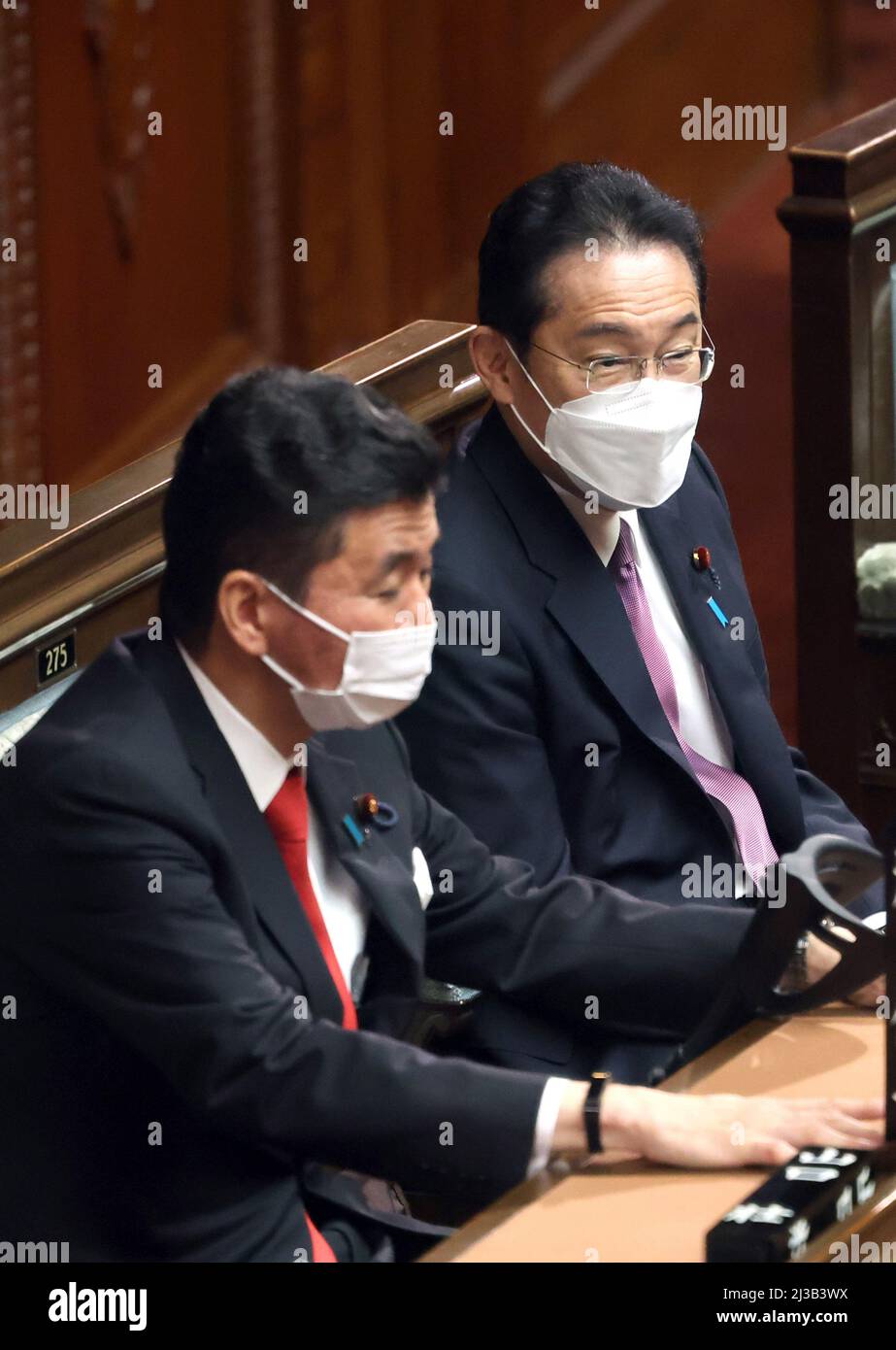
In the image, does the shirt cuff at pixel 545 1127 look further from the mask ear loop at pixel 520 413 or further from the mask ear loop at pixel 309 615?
the mask ear loop at pixel 520 413

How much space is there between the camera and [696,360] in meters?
2.66

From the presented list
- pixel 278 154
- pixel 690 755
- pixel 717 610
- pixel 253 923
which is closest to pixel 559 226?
pixel 717 610

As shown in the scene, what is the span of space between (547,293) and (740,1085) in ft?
3.47

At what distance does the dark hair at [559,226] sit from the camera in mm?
2625

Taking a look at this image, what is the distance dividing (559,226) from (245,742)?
3.05 feet

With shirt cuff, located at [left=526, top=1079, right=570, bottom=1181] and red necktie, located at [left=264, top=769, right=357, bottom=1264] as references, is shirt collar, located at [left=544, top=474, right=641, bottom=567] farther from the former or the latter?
shirt cuff, located at [left=526, top=1079, right=570, bottom=1181]

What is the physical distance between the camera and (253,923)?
6.31 ft

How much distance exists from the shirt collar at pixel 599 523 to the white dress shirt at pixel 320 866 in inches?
28.1

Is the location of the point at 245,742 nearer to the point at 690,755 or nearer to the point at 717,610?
the point at 690,755

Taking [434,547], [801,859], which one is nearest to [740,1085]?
[801,859]

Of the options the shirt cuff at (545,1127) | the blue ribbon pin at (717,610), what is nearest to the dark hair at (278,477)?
the shirt cuff at (545,1127)

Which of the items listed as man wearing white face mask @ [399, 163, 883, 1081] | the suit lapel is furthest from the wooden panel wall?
the suit lapel

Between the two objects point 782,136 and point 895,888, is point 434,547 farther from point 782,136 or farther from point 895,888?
point 782,136

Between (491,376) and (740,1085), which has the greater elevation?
(491,376)
